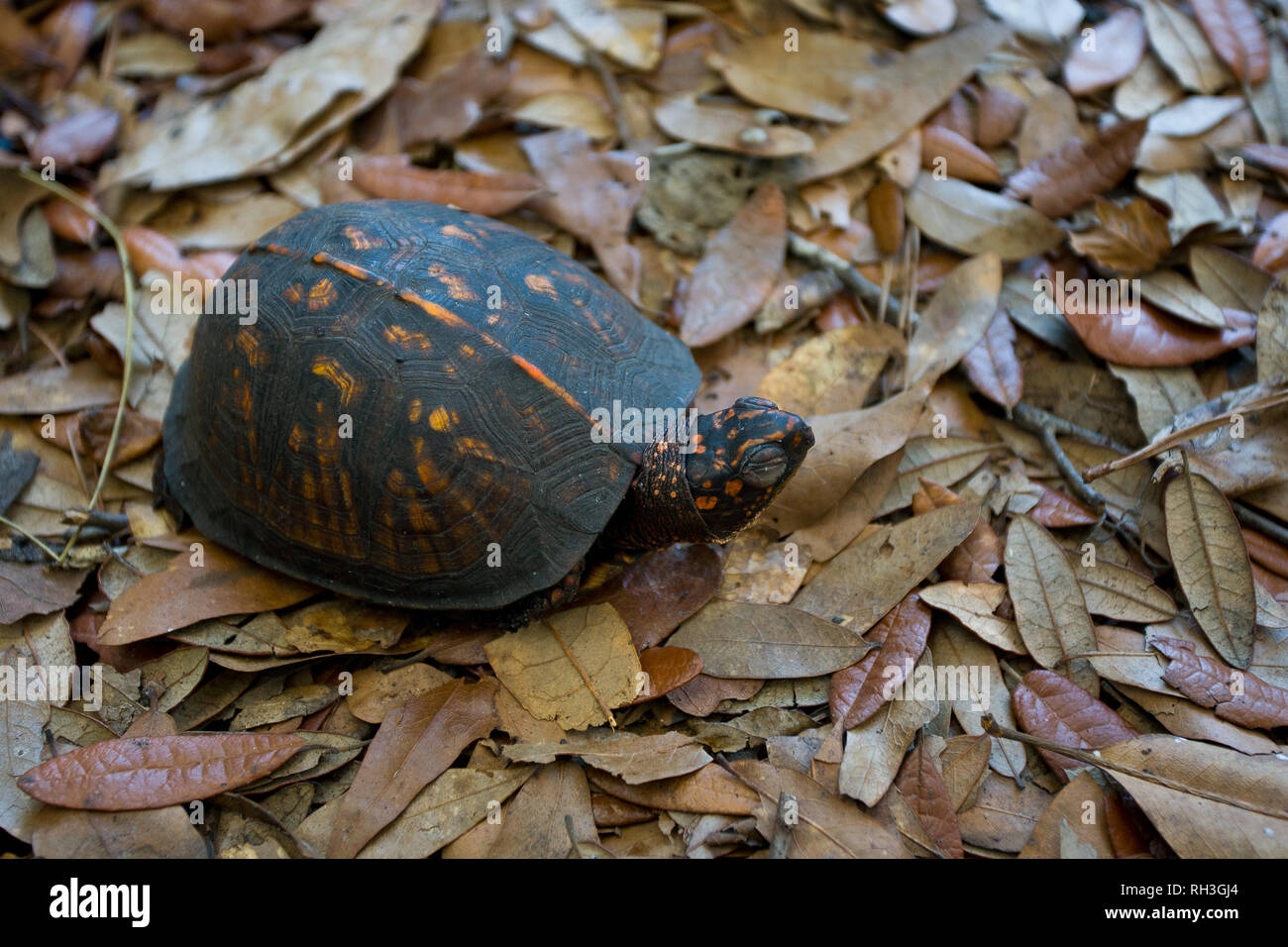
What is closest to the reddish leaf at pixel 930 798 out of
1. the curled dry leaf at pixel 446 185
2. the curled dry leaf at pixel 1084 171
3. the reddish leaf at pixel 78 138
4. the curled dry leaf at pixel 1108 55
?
the curled dry leaf at pixel 1084 171

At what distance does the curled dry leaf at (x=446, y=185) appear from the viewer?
4137 millimetres

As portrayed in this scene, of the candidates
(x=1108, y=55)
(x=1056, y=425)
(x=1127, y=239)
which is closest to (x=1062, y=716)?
(x=1056, y=425)

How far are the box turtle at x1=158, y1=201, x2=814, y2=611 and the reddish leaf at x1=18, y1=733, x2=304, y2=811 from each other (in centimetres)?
62

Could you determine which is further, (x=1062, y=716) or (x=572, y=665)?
(x=572, y=665)

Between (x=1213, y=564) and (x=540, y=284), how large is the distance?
2648 millimetres

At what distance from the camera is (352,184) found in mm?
4297

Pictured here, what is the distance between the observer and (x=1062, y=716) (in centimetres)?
292

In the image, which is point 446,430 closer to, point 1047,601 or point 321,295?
point 321,295

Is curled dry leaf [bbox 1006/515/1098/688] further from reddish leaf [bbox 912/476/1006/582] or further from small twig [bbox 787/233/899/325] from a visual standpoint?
small twig [bbox 787/233/899/325]

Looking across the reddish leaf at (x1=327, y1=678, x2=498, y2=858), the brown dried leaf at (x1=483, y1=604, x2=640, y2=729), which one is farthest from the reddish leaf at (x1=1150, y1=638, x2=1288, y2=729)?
the reddish leaf at (x1=327, y1=678, x2=498, y2=858)

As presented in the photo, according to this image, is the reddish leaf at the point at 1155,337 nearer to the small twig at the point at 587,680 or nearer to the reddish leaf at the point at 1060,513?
the reddish leaf at the point at 1060,513

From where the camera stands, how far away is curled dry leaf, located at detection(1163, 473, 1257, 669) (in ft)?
9.85
